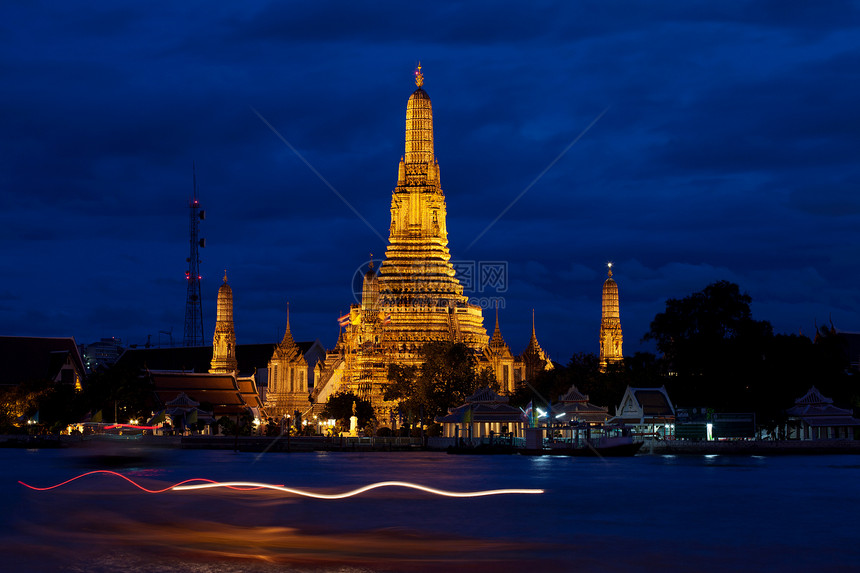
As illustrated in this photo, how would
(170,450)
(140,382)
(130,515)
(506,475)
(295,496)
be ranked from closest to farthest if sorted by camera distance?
(130,515) < (295,496) < (506,475) < (170,450) < (140,382)

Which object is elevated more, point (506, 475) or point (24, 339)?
point (24, 339)

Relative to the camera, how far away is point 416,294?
97.4 meters

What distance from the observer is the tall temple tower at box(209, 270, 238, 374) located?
4737 inches

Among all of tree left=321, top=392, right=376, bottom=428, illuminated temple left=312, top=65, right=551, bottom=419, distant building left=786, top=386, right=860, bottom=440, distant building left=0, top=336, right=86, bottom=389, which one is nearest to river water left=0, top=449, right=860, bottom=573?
distant building left=786, top=386, right=860, bottom=440

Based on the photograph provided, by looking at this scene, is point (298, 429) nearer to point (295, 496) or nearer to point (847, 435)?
point (847, 435)

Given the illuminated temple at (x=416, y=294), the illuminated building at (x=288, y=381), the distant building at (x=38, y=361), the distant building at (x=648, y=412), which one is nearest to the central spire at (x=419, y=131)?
the illuminated temple at (x=416, y=294)

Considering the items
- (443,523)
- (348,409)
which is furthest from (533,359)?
(443,523)

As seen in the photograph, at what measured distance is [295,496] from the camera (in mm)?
40844

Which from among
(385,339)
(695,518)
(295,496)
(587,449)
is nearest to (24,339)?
(385,339)

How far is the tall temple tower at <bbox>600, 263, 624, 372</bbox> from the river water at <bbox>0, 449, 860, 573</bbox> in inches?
2059

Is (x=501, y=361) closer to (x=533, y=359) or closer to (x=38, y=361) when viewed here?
(x=533, y=359)

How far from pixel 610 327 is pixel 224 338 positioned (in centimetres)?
3785

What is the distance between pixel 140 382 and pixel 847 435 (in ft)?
176

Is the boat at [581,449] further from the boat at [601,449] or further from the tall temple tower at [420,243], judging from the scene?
the tall temple tower at [420,243]
